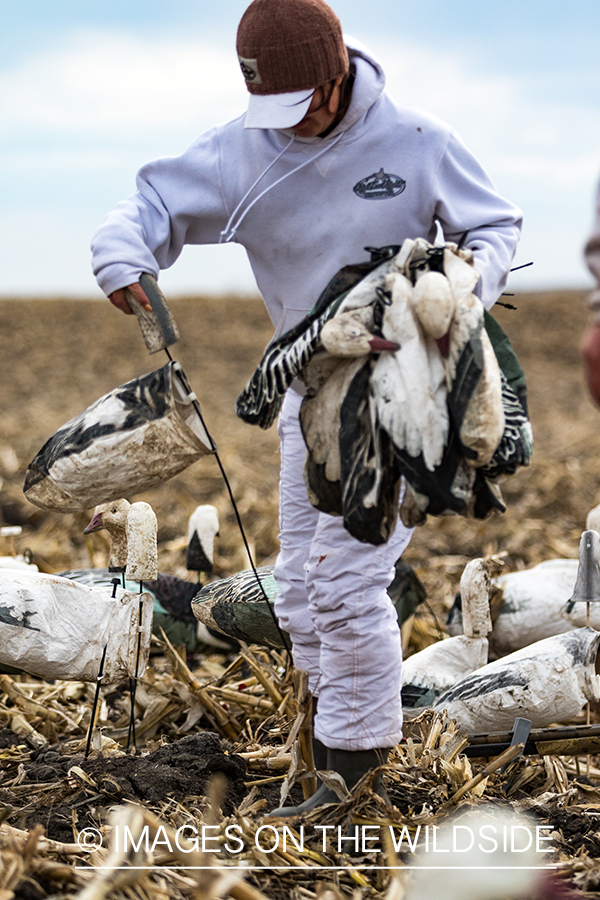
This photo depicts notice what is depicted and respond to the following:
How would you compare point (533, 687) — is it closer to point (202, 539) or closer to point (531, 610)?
point (531, 610)

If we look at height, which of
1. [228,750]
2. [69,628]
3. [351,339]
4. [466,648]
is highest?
[351,339]

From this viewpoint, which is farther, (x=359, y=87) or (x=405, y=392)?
(x=359, y=87)

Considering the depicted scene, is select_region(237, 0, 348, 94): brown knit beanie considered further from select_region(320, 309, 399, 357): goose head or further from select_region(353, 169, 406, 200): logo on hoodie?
select_region(320, 309, 399, 357): goose head

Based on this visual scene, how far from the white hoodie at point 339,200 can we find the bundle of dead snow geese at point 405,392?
31cm

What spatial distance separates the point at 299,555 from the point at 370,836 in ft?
2.37

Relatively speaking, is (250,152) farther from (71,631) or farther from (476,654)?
(476,654)

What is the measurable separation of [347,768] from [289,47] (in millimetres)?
1749

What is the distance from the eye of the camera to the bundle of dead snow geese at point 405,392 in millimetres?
1824

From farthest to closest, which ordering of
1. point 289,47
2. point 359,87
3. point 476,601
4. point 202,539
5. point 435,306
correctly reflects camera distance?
1. point 202,539
2. point 476,601
3. point 359,87
4. point 289,47
5. point 435,306

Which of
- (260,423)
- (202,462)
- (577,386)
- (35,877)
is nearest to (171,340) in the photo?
(260,423)

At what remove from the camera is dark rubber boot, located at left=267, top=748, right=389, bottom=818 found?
226 centimetres

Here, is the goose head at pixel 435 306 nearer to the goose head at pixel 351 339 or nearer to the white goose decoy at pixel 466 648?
the goose head at pixel 351 339

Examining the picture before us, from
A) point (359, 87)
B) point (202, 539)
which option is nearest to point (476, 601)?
point (202, 539)

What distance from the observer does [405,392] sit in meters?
1.84
